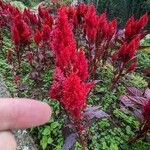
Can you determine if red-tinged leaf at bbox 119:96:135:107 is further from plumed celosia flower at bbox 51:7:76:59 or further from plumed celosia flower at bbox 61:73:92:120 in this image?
plumed celosia flower at bbox 61:73:92:120

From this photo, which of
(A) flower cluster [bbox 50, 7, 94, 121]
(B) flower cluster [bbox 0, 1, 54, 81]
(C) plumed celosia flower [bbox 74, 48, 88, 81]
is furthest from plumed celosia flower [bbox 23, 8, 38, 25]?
(C) plumed celosia flower [bbox 74, 48, 88, 81]

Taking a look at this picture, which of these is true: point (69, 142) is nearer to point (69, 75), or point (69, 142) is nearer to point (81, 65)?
point (69, 75)

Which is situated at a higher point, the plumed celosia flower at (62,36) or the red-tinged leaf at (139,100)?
the plumed celosia flower at (62,36)

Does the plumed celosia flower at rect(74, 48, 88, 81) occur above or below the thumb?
below

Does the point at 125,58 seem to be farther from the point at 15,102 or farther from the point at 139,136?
the point at 15,102

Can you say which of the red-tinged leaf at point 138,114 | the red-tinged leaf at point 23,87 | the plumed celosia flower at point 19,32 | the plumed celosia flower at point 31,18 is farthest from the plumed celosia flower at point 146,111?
the plumed celosia flower at point 31,18

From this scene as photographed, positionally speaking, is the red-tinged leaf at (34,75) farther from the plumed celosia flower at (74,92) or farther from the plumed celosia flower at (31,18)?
the plumed celosia flower at (74,92)

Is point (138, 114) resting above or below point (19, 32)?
below

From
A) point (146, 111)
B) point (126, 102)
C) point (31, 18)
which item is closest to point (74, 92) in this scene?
point (146, 111)
